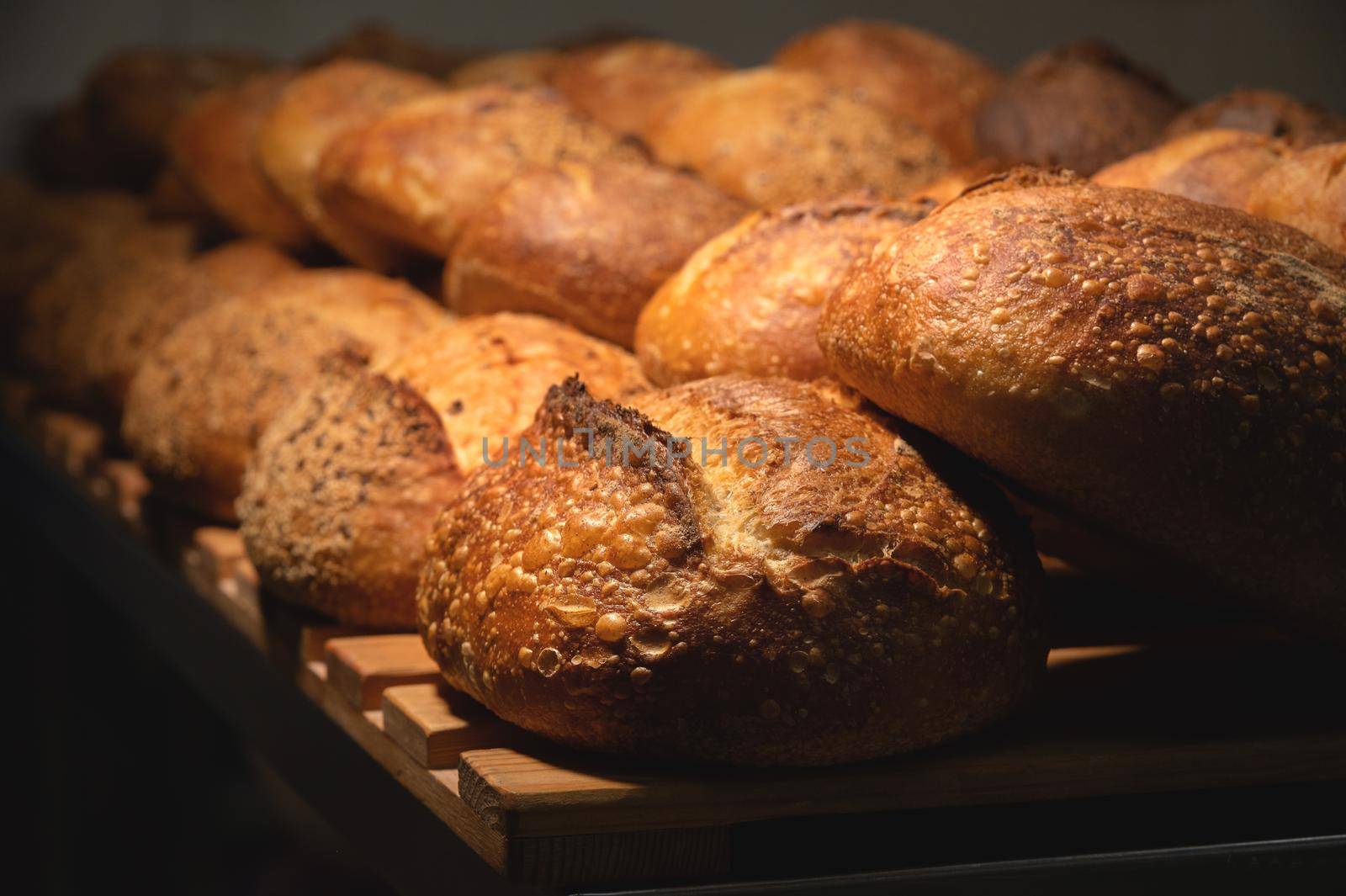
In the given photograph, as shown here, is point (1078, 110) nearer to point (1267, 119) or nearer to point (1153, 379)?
point (1267, 119)

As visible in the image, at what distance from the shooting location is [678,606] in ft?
3.49

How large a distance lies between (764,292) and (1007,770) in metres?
0.61

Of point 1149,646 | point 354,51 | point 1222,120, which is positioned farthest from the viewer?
point 354,51

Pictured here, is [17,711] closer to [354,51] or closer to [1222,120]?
[354,51]

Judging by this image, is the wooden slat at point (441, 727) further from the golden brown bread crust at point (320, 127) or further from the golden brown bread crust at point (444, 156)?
the golden brown bread crust at point (320, 127)

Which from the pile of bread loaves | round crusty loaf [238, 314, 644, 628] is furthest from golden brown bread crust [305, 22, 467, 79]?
round crusty loaf [238, 314, 644, 628]

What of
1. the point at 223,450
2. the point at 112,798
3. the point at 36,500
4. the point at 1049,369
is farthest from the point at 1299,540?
the point at 112,798

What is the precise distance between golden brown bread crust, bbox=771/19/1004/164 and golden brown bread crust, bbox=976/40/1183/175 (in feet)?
0.85

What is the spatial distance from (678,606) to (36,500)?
2.19 metres

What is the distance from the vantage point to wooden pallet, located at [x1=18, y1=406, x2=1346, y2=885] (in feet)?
3.45

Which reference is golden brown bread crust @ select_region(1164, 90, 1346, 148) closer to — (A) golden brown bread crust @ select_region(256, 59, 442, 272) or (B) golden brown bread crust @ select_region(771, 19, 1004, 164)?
(B) golden brown bread crust @ select_region(771, 19, 1004, 164)

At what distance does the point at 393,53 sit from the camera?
375 centimetres

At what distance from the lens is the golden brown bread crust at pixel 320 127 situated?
2492mm

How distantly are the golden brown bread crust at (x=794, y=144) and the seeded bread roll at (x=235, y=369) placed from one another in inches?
20.4
